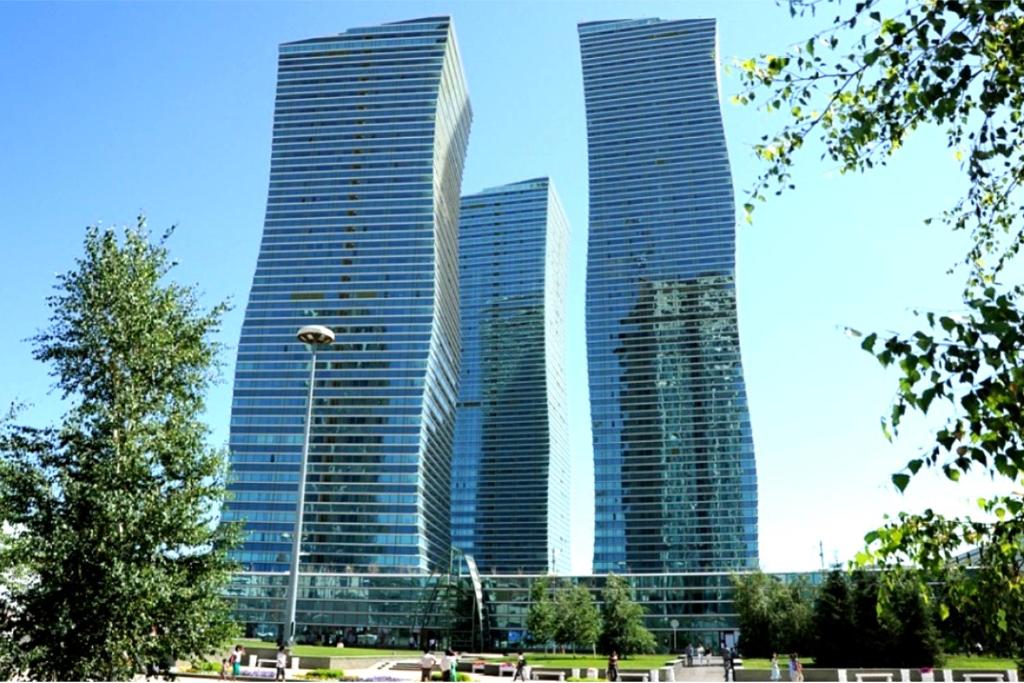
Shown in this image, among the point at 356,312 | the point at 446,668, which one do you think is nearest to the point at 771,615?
the point at 446,668

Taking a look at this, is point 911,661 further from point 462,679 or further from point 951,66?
point 951,66

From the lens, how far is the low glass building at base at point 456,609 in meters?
126

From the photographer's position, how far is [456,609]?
128375mm

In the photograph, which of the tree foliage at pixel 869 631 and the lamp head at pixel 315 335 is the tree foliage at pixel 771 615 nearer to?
the tree foliage at pixel 869 631

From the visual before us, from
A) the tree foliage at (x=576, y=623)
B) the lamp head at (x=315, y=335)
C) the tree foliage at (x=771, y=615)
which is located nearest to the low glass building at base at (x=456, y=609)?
the tree foliage at (x=576, y=623)

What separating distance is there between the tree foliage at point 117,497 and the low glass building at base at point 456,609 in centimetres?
10237

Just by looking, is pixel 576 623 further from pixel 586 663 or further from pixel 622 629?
pixel 586 663

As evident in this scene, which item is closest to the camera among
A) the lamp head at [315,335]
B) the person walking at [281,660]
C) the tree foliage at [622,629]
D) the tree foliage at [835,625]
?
the lamp head at [315,335]

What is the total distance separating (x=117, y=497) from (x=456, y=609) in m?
A: 116

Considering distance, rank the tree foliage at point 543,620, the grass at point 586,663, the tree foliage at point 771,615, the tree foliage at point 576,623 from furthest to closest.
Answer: the tree foliage at point 543,620
the tree foliage at point 576,623
the tree foliage at point 771,615
the grass at point 586,663

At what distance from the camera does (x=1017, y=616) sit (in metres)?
7.53

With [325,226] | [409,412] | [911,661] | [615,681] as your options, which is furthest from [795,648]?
[325,226]

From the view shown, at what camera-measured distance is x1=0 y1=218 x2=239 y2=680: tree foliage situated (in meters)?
19.1

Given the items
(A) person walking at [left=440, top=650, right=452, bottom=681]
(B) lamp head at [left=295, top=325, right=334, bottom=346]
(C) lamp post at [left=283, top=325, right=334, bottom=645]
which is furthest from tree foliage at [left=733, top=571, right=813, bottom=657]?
(B) lamp head at [left=295, top=325, right=334, bottom=346]
